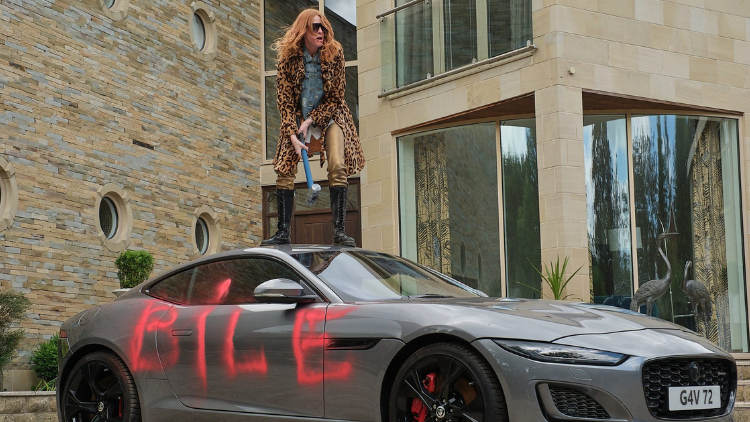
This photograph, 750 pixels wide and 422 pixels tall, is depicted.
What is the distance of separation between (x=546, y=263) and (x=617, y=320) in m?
8.33

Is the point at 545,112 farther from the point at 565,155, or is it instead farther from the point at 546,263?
the point at 546,263

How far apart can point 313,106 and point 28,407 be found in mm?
4705

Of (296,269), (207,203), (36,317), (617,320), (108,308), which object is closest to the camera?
(617,320)

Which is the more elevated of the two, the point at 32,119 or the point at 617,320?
the point at 32,119

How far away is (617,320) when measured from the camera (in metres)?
5.16

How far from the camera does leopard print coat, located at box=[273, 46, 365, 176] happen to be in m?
8.44

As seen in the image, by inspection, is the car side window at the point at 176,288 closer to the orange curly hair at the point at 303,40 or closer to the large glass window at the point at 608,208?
the orange curly hair at the point at 303,40

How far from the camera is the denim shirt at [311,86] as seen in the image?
8.43 metres

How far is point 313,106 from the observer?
27.7 ft

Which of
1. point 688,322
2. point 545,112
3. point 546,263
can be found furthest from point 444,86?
point 688,322

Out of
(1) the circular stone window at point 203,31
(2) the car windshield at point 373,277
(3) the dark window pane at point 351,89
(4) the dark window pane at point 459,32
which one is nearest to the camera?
(2) the car windshield at point 373,277

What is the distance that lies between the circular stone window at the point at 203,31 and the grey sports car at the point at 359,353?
41.3 feet

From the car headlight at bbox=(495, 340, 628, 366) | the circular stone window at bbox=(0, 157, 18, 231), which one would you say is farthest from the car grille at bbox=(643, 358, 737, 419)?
the circular stone window at bbox=(0, 157, 18, 231)

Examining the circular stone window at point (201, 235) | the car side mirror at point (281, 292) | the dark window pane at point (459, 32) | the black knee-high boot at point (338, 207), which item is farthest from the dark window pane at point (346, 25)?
the car side mirror at point (281, 292)
